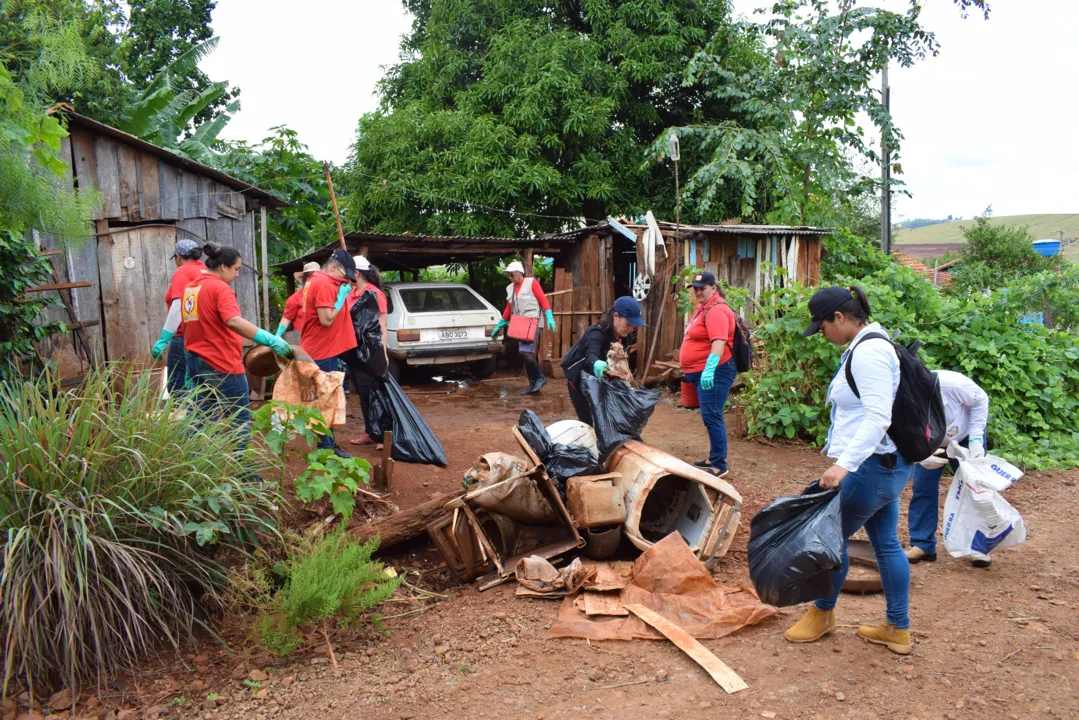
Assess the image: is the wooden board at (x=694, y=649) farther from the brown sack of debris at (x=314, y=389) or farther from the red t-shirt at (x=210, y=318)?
the red t-shirt at (x=210, y=318)

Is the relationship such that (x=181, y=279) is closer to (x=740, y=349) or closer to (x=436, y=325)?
(x=740, y=349)

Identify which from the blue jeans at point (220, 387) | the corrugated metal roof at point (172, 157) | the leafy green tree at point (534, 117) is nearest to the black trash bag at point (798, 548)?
the blue jeans at point (220, 387)

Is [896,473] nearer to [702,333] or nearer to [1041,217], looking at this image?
[702,333]

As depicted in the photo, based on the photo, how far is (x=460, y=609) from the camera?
406 centimetres

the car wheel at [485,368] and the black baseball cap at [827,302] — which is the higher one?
the black baseball cap at [827,302]

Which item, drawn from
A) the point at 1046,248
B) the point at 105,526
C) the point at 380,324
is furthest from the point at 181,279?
the point at 1046,248

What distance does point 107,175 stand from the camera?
25.8 feet

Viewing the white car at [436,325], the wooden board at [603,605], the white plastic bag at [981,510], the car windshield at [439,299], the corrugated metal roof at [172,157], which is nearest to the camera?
the wooden board at [603,605]

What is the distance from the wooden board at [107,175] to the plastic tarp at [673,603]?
6.73 meters

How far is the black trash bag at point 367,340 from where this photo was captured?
19.3 feet

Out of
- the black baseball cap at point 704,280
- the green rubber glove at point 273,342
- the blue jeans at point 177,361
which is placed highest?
the black baseball cap at point 704,280

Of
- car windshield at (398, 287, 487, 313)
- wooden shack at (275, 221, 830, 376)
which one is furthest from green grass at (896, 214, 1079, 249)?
car windshield at (398, 287, 487, 313)

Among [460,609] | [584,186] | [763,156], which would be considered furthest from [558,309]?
[460,609]

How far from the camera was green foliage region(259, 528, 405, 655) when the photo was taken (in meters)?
3.49
